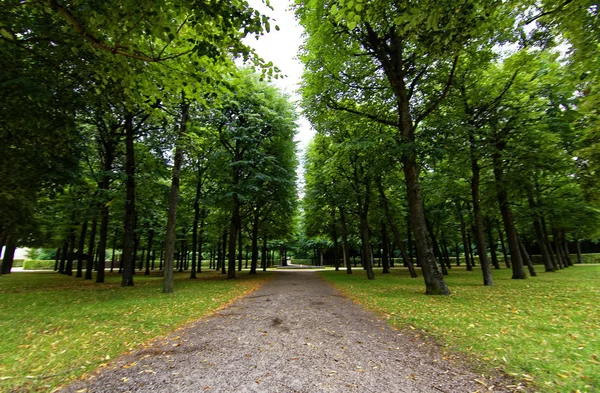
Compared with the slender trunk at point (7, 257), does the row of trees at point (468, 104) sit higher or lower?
higher

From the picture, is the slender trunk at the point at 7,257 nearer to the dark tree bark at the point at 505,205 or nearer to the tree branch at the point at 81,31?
the tree branch at the point at 81,31

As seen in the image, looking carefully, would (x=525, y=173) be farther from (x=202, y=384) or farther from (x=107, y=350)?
(x=107, y=350)

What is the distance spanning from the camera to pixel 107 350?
4469 millimetres

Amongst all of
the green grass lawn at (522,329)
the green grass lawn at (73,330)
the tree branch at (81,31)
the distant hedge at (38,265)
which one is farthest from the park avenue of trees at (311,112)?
the distant hedge at (38,265)

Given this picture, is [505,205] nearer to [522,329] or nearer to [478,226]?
[478,226]

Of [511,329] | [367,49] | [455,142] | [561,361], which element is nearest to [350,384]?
[561,361]

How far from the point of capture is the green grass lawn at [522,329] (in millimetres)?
3398

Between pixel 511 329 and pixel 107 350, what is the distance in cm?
699

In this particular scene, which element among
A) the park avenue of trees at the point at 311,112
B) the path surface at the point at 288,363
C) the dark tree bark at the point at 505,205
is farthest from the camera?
the dark tree bark at the point at 505,205

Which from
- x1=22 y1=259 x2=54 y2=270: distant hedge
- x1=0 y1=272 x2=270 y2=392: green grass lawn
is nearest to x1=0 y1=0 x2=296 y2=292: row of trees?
x1=0 y1=272 x2=270 y2=392: green grass lawn

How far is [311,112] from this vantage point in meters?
14.2

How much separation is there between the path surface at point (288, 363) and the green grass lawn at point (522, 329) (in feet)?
1.77

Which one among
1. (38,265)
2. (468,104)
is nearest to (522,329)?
(468,104)

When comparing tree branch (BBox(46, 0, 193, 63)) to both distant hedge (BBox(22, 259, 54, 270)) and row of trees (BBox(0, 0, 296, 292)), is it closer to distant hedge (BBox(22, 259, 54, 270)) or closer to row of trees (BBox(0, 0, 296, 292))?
row of trees (BBox(0, 0, 296, 292))
